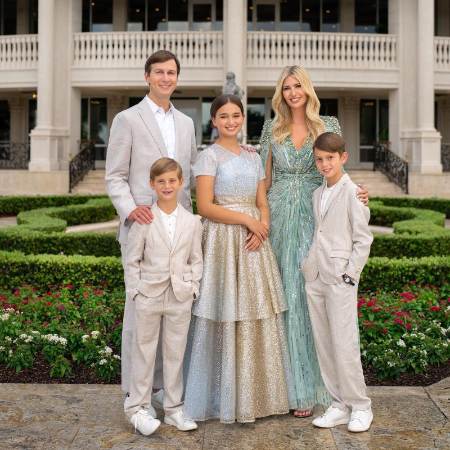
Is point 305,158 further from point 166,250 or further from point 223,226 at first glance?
point 166,250

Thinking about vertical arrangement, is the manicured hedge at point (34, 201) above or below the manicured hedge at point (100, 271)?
above

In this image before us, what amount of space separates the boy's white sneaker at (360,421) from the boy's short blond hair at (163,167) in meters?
1.63

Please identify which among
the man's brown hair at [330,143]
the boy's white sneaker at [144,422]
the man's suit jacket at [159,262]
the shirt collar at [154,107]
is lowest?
the boy's white sneaker at [144,422]

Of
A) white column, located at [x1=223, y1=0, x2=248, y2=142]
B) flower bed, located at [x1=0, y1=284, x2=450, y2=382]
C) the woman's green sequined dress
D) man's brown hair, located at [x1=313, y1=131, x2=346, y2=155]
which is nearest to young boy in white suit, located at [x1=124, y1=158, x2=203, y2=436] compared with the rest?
the woman's green sequined dress

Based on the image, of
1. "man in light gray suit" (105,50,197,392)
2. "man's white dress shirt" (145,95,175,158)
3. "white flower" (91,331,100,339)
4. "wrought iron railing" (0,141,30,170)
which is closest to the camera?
"man in light gray suit" (105,50,197,392)

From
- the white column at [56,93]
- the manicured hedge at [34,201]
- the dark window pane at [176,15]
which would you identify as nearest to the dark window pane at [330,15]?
the dark window pane at [176,15]

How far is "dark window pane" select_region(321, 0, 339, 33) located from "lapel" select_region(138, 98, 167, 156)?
72.1 feet

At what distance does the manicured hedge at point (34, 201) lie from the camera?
17281 millimetres

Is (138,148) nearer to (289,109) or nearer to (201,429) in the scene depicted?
(289,109)

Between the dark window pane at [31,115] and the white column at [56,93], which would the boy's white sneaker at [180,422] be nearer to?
the white column at [56,93]

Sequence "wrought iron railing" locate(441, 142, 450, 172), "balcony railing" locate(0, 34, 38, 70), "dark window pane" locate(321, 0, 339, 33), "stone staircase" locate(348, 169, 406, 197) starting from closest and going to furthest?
"stone staircase" locate(348, 169, 406, 197) < "balcony railing" locate(0, 34, 38, 70) < "wrought iron railing" locate(441, 142, 450, 172) < "dark window pane" locate(321, 0, 339, 33)

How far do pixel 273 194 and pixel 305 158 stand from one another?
29 cm

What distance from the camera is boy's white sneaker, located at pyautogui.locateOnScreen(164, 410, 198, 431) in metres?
3.82

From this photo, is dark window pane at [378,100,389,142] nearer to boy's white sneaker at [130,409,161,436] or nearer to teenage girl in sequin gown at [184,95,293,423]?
teenage girl in sequin gown at [184,95,293,423]
